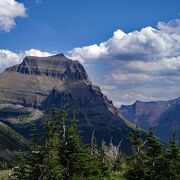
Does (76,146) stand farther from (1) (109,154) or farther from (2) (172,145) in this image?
(1) (109,154)

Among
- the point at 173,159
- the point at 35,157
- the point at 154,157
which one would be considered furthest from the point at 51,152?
the point at 173,159

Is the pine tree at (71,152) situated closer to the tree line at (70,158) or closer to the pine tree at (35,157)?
the tree line at (70,158)

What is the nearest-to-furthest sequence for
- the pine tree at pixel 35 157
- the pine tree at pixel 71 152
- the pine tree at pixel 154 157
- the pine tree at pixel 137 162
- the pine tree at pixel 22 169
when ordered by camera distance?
the pine tree at pixel 35 157
the pine tree at pixel 71 152
the pine tree at pixel 22 169
the pine tree at pixel 154 157
the pine tree at pixel 137 162

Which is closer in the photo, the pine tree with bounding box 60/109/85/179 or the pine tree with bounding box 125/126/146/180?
the pine tree with bounding box 60/109/85/179

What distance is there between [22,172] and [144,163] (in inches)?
737

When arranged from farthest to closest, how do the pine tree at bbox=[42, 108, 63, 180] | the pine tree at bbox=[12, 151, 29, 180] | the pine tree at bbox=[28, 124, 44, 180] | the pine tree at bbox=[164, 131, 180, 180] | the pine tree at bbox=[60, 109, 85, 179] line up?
the pine tree at bbox=[164, 131, 180, 180]
the pine tree at bbox=[12, 151, 29, 180]
the pine tree at bbox=[60, 109, 85, 179]
the pine tree at bbox=[28, 124, 44, 180]
the pine tree at bbox=[42, 108, 63, 180]

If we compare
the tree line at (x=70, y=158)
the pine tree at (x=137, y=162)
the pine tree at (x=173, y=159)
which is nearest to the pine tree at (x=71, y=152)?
the tree line at (x=70, y=158)

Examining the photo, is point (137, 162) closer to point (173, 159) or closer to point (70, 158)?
point (173, 159)

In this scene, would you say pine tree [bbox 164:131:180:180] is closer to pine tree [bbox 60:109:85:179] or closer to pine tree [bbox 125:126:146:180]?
pine tree [bbox 125:126:146:180]

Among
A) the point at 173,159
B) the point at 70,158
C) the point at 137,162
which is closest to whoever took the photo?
the point at 70,158

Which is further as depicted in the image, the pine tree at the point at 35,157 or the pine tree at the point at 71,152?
the pine tree at the point at 71,152

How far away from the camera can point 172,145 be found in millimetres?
64000

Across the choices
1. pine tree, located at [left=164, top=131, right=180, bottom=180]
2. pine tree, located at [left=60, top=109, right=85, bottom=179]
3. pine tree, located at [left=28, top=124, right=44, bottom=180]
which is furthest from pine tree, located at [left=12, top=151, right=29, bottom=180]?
pine tree, located at [left=164, top=131, right=180, bottom=180]

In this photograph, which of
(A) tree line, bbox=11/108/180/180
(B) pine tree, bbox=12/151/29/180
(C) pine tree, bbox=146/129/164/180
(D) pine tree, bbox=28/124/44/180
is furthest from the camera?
(C) pine tree, bbox=146/129/164/180
